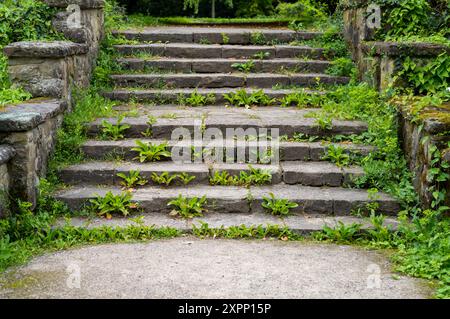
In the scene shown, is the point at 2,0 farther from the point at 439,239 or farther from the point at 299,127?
the point at 439,239

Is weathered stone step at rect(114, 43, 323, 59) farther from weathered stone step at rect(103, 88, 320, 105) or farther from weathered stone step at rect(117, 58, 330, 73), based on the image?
weathered stone step at rect(103, 88, 320, 105)

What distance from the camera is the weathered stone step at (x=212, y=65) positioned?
8359 millimetres

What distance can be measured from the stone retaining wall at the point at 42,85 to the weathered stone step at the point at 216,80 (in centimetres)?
54

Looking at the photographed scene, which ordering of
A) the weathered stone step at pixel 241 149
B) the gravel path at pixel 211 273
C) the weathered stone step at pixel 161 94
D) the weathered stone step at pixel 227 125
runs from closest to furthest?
the gravel path at pixel 211 273 < the weathered stone step at pixel 241 149 < the weathered stone step at pixel 227 125 < the weathered stone step at pixel 161 94

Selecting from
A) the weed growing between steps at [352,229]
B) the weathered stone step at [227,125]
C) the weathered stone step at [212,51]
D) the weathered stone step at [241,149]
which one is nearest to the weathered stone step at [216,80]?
the weathered stone step at [212,51]

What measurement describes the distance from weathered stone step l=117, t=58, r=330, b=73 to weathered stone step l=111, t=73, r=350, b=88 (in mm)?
257

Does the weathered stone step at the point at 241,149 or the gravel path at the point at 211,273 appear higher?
the weathered stone step at the point at 241,149

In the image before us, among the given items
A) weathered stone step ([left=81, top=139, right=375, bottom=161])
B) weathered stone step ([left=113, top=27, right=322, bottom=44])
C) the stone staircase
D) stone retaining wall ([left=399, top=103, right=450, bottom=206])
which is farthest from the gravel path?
weathered stone step ([left=113, top=27, right=322, bottom=44])

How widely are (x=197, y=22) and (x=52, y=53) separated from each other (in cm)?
487

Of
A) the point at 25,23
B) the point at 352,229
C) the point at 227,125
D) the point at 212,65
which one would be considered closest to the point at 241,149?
the point at 227,125

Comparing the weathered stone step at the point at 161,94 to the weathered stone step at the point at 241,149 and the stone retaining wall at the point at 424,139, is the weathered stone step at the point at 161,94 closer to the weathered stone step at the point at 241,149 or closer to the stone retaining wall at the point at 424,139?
the weathered stone step at the point at 241,149

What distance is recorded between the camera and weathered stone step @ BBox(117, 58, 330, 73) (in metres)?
8.36

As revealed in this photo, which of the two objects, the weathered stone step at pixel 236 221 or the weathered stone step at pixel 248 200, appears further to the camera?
the weathered stone step at pixel 248 200

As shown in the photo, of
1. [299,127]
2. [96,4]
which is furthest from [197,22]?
[299,127]
